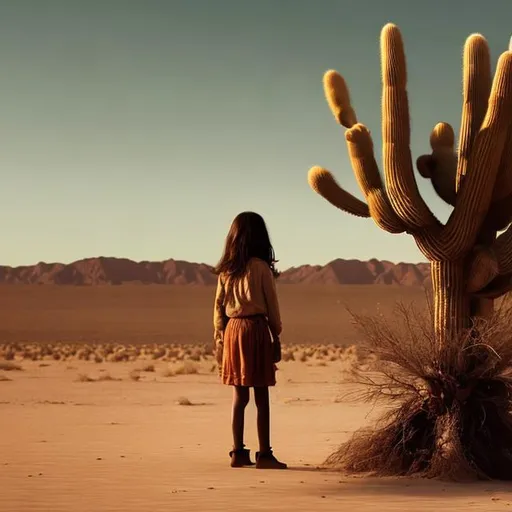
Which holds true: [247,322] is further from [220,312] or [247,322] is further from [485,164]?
[485,164]

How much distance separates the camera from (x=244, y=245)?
358 inches

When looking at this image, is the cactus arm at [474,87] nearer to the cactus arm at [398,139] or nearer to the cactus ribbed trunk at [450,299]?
the cactus arm at [398,139]

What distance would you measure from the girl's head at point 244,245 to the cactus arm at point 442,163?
2.17m

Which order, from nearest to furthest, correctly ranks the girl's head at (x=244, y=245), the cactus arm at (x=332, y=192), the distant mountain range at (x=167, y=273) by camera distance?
1. the girl's head at (x=244, y=245)
2. the cactus arm at (x=332, y=192)
3. the distant mountain range at (x=167, y=273)

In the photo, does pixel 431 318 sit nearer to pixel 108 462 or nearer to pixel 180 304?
pixel 108 462

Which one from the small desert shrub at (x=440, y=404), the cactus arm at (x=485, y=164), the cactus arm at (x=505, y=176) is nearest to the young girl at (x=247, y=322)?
the small desert shrub at (x=440, y=404)

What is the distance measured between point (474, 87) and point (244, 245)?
3036mm

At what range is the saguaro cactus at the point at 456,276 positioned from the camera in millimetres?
8898

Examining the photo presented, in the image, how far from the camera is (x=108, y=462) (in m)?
9.98

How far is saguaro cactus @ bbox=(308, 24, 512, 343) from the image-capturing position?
9.28 meters

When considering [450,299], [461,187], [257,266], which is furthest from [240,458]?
[461,187]

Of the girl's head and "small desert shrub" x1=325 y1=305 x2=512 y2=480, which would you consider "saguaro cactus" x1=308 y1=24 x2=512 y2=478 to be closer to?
"small desert shrub" x1=325 y1=305 x2=512 y2=480

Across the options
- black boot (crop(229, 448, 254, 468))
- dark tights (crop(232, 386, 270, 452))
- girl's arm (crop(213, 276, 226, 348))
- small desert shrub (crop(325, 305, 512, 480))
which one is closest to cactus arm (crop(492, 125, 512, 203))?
small desert shrub (crop(325, 305, 512, 480))

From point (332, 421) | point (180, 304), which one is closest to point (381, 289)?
point (180, 304)
